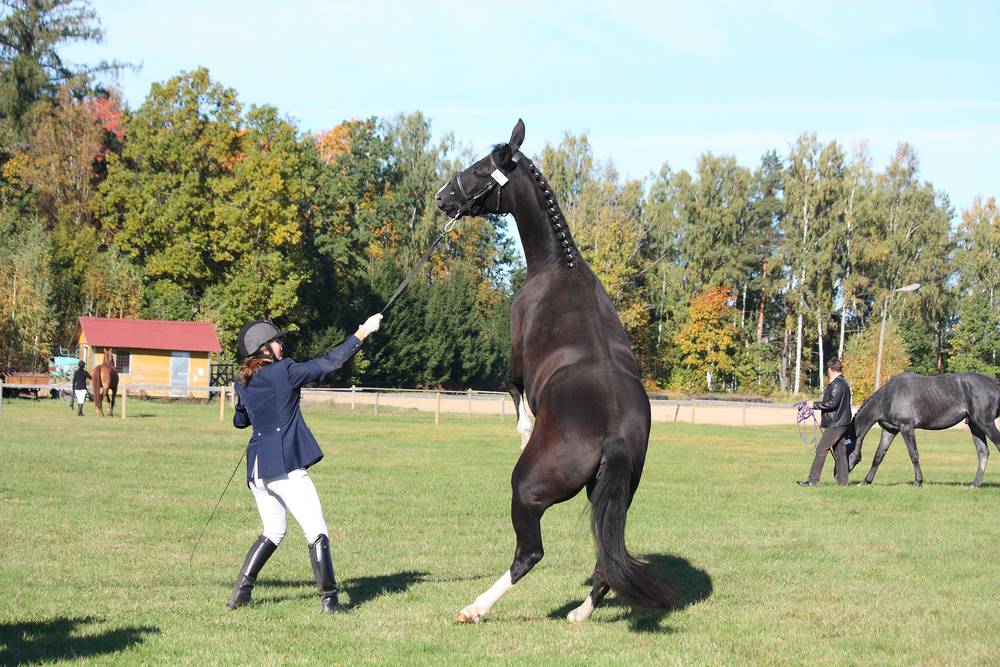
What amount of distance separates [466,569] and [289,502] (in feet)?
9.08

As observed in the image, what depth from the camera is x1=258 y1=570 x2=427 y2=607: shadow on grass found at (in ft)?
28.8

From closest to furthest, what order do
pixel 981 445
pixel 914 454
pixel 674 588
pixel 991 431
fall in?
pixel 674 588
pixel 914 454
pixel 991 431
pixel 981 445

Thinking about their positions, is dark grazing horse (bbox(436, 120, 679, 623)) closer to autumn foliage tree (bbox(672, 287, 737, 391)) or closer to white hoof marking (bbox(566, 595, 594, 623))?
white hoof marking (bbox(566, 595, 594, 623))

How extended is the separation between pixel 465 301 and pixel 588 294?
66.6 m

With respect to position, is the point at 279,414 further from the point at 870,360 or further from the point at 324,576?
the point at 870,360

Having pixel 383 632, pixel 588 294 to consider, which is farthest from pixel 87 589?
pixel 588 294

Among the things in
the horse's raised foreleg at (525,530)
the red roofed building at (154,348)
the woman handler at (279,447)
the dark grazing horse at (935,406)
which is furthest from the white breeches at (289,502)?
the red roofed building at (154,348)

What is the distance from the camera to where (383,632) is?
740 centimetres

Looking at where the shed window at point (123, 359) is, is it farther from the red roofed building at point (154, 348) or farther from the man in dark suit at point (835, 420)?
the man in dark suit at point (835, 420)

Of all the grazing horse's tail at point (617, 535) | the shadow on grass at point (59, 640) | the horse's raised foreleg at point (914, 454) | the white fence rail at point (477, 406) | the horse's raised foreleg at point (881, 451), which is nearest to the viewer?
the shadow on grass at point (59, 640)

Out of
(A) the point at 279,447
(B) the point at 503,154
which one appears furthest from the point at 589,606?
(B) the point at 503,154

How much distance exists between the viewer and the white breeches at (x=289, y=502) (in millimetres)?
7988

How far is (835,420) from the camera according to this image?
62.0 ft

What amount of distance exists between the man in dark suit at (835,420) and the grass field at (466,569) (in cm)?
71
